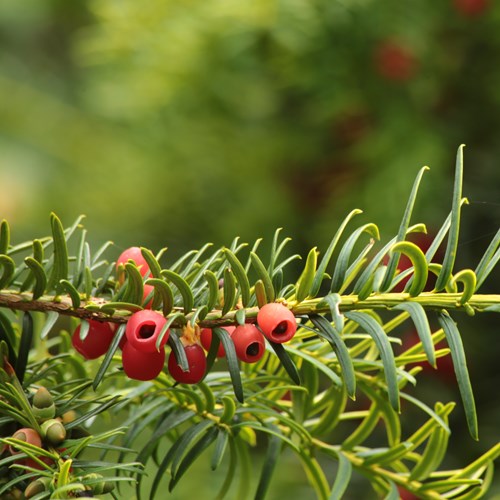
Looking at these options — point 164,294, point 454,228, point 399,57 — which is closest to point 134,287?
point 164,294

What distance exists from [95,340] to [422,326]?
0.13m

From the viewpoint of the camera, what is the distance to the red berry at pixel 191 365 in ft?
1.01

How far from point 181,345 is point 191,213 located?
0.78m

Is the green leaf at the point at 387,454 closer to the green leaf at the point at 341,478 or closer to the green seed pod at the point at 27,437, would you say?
the green leaf at the point at 341,478

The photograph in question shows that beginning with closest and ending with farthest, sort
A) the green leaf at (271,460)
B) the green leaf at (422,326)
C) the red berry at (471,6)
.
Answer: the green leaf at (422,326) → the green leaf at (271,460) → the red berry at (471,6)

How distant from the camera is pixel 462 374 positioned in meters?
0.28

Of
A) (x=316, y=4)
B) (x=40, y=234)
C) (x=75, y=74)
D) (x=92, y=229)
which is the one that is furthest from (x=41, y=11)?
(x=316, y=4)

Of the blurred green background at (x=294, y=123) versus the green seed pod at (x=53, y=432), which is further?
the blurred green background at (x=294, y=123)

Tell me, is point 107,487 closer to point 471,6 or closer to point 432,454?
point 432,454

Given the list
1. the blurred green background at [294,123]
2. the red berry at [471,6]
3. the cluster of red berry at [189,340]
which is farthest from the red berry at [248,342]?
the red berry at [471,6]

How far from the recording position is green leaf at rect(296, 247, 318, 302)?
1.00 feet

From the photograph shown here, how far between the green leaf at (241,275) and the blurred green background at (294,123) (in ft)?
1.79

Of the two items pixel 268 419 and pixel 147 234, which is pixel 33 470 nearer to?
pixel 268 419

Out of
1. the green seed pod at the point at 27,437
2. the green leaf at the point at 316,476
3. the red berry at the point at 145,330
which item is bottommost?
the green leaf at the point at 316,476
